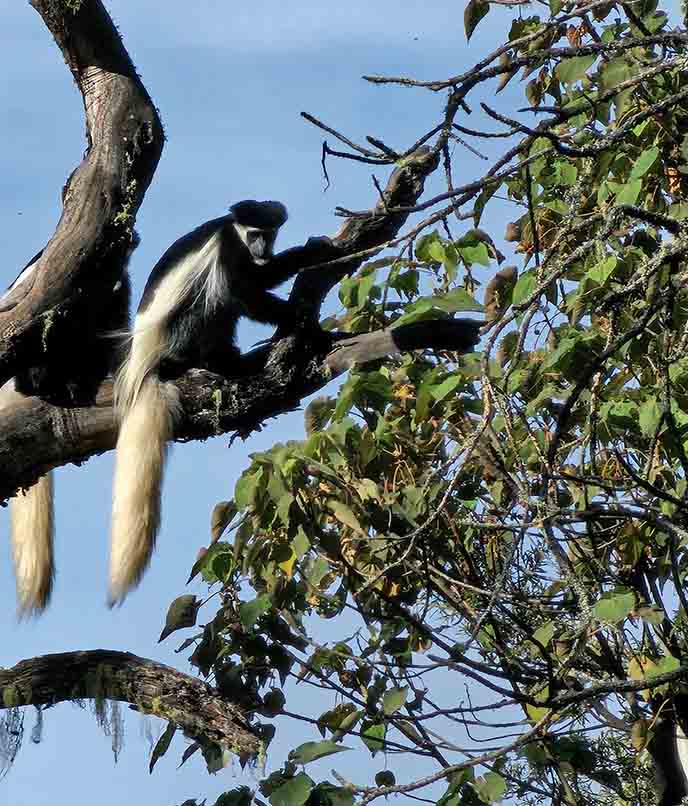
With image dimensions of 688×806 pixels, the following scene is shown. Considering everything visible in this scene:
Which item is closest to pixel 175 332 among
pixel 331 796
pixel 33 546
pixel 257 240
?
pixel 257 240

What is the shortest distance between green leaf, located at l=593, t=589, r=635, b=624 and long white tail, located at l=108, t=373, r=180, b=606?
1703mm

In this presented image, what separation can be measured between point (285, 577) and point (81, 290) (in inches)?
35.1

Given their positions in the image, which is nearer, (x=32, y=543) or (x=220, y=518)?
(x=220, y=518)

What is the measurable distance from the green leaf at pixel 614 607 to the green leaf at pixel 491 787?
349mm


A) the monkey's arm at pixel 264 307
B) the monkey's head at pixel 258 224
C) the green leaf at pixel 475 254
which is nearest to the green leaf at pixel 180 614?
the green leaf at pixel 475 254

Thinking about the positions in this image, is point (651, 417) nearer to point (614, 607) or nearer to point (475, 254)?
point (614, 607)

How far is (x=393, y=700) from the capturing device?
82.1 inches

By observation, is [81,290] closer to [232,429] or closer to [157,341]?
[232,429]

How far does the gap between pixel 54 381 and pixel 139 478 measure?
22.3 inches

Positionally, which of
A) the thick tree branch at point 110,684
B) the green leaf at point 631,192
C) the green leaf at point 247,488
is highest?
the green leaf at point 631,192

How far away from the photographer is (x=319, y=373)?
2803 millimetres

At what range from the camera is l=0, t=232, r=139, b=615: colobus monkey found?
8.99ft

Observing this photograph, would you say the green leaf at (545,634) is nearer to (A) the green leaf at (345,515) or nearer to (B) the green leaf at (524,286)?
(A) the green leaf at (345,515)

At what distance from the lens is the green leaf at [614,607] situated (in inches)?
66.2
